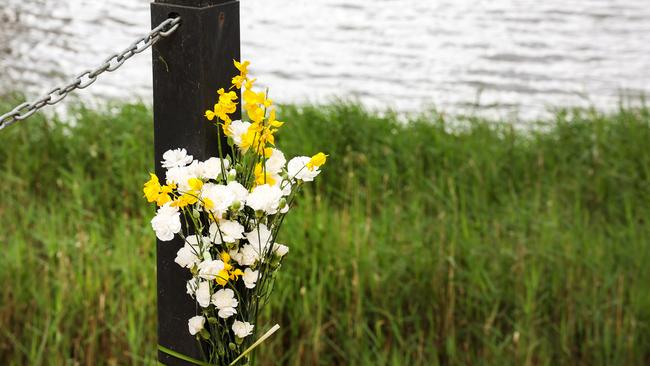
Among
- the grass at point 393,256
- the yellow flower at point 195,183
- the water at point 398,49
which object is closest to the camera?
the yellow flower at point 195,183

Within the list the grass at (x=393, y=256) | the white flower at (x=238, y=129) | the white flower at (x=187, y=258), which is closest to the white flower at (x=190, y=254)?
the white flower at (x=187, y=258)

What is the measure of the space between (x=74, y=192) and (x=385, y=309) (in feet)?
4.43

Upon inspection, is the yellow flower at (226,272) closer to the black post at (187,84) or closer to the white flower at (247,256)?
the white flower at (247,256)

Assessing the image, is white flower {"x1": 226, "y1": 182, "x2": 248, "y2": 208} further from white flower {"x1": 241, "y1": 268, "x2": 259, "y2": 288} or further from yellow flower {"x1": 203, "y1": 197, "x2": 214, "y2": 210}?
white flower {"x1": 241, "y1": 268, "x2": 259, "y2": 288}

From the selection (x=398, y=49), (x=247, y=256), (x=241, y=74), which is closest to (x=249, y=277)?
(x=247, y=256)

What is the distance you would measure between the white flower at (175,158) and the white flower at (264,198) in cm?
14

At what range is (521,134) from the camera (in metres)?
4.86

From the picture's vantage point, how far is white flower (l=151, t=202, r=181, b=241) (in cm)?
204

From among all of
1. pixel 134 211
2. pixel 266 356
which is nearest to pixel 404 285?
pixel 266 356

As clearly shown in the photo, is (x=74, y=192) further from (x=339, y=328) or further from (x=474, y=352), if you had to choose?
(x=474, y=352)


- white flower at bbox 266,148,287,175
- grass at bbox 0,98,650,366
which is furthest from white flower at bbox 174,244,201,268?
grass at bbox 0,98,650,366

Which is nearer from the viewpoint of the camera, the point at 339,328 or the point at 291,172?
the point at 291,172

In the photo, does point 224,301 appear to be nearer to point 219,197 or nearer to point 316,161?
point 219,197

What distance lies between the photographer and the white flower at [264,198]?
2.04 m
